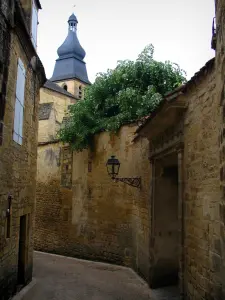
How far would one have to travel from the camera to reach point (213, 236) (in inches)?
189

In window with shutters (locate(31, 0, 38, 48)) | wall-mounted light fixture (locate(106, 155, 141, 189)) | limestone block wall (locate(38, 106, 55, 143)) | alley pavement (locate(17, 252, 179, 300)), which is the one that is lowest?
alley pavement (locate(17, 252, 179, 300))

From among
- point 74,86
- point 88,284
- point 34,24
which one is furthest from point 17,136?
point 74,86

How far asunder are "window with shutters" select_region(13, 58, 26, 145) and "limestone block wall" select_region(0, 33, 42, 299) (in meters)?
0.19

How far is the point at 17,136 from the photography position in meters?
7.38

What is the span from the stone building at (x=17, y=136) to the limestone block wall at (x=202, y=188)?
10.8ft

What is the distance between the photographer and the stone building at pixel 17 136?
6.25m

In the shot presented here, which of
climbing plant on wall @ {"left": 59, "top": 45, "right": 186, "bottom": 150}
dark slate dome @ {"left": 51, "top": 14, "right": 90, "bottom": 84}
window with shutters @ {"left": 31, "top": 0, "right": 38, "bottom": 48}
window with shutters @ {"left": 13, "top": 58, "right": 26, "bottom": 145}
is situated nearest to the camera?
window with shutters @ {"left": 13, "top": 58, "right": 26, "bottom": 145}

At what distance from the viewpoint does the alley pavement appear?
303 inches

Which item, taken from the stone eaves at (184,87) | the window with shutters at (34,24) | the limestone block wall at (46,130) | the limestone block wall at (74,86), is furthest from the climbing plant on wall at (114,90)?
the limestone block wall at (74,86)

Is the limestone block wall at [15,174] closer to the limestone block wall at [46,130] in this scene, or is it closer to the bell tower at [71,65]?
the limestone block wall at [46,130]

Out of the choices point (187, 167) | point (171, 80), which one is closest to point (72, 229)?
point (171, 80)

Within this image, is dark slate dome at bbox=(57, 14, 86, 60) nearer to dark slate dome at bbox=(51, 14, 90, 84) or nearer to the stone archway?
dark slate dome at bbox=(51, 14, 90, 84)

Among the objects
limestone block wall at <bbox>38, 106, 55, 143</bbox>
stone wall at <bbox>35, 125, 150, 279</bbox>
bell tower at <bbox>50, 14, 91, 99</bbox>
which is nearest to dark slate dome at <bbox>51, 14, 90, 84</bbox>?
bell tower at <bbox>50, 14, 91, 99</bbox>

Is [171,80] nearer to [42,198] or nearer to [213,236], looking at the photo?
[42,198]
